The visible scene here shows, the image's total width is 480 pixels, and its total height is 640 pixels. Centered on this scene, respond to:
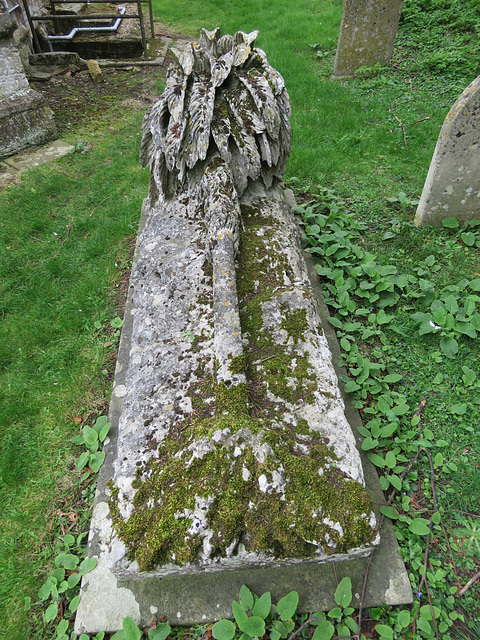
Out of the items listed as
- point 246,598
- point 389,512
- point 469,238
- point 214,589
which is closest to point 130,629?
point 214,589

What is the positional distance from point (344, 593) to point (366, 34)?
6.62 m

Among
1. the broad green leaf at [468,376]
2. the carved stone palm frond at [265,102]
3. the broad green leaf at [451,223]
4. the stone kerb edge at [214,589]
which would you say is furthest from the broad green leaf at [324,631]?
the broad green leaf at [451,223]

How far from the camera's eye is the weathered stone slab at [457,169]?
2.97 m

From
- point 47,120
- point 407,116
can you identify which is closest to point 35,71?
point 47,120

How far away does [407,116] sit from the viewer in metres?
5.08

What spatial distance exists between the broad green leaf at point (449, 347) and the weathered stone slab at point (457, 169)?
1.34 m

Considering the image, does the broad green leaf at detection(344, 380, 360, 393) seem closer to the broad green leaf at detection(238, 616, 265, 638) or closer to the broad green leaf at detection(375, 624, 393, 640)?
the broad green leaf at detection(375, 624, 393, 640)

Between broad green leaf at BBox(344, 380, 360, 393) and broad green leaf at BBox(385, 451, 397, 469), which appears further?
broad green leaf at BBox(344, 380, 360, 393)

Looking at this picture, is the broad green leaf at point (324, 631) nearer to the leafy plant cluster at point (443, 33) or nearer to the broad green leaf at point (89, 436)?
the broad green leaf at point (89, 436)

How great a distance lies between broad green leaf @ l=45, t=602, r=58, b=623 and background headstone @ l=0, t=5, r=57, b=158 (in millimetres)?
4966

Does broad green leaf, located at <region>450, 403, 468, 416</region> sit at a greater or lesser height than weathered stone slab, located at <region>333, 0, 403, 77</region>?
lesser

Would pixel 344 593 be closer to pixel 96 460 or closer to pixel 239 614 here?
pixel 239 614

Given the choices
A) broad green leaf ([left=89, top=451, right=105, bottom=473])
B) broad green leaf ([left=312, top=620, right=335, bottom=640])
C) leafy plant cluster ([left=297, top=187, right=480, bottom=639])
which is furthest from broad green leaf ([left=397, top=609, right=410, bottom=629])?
broad green leaf ([left=89, top=451, right=105, bottom=473])

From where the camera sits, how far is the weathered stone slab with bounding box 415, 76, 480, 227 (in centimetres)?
297
